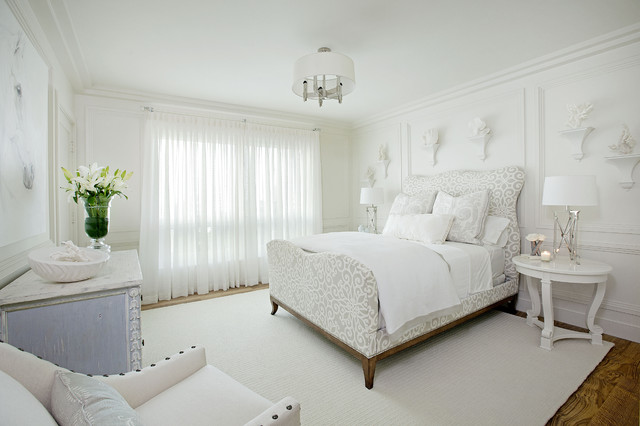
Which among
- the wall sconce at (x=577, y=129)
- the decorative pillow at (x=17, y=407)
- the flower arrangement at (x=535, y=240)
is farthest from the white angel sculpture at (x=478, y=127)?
the decorative pillow at (x=17, y=407)

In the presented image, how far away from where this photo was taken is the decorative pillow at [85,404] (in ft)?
2.19

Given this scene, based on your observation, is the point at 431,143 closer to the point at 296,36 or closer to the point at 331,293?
the point at 296,36

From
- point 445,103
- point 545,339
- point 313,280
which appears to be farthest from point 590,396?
point 445,103

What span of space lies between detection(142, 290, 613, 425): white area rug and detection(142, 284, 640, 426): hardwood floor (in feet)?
0.16

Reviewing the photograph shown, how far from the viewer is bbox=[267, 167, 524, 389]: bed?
2064mm

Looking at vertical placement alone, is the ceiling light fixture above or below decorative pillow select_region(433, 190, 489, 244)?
above

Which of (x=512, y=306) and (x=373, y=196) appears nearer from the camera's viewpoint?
(x=512, y=306)

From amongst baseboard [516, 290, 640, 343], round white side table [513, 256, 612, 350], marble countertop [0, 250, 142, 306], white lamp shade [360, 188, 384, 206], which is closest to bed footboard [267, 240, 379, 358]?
marble countertop [0, 250, 142, 306]

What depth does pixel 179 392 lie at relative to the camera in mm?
1199

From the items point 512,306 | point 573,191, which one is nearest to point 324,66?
point 573,191

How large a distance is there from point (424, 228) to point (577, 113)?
1749 millimetres

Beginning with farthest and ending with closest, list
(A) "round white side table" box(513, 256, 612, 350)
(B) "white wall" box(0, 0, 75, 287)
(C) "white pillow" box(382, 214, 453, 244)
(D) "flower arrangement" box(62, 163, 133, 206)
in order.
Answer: (C) "white pillow" box(382, 214, 453, 244) < (A) "round white side table" box(513, 256, 612, 350) < (D) "flower arrangement" box(62, 163, 133, 206) < (B) "white wall" box(0, 0, 75, 287)

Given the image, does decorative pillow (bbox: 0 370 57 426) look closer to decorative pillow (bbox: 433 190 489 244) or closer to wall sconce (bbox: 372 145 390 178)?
decorative pillow (bbox: 433 190 489 244)

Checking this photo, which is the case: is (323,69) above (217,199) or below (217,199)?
above
